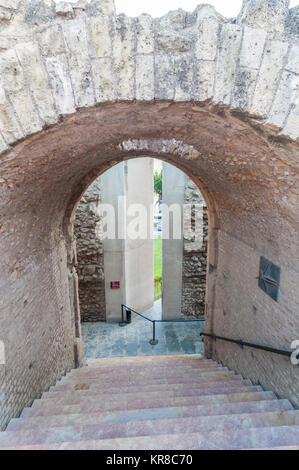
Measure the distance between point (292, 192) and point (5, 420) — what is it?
3.34 m

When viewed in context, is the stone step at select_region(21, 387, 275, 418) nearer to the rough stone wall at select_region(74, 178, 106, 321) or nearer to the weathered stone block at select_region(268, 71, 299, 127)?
the weathered stone block at select_region(268, 71, 299, 127)

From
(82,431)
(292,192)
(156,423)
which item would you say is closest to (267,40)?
(292,192)

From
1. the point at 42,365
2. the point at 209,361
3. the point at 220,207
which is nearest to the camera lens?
the point at 42,365

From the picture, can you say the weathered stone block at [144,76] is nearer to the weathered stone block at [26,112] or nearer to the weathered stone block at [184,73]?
the weathered stone block at [184,73]

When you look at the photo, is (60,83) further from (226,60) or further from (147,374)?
(147,374)

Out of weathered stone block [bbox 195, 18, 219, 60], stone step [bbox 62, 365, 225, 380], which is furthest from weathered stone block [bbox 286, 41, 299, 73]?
stone step [bbox 62, 365, 225, 380]

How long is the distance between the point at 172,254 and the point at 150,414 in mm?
5404

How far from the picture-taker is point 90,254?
8078mm

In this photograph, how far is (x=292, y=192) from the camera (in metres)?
2.43

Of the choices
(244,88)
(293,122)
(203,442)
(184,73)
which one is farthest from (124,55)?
(203,442)

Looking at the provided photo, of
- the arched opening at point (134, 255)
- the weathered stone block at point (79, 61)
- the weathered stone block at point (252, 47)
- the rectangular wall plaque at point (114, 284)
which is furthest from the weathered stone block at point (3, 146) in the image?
the rectangular wall plaque at point (114, 284)

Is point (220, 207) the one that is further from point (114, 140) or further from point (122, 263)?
point (122, 263)

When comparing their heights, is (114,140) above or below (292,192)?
above

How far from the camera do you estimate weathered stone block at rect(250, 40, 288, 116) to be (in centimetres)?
190
